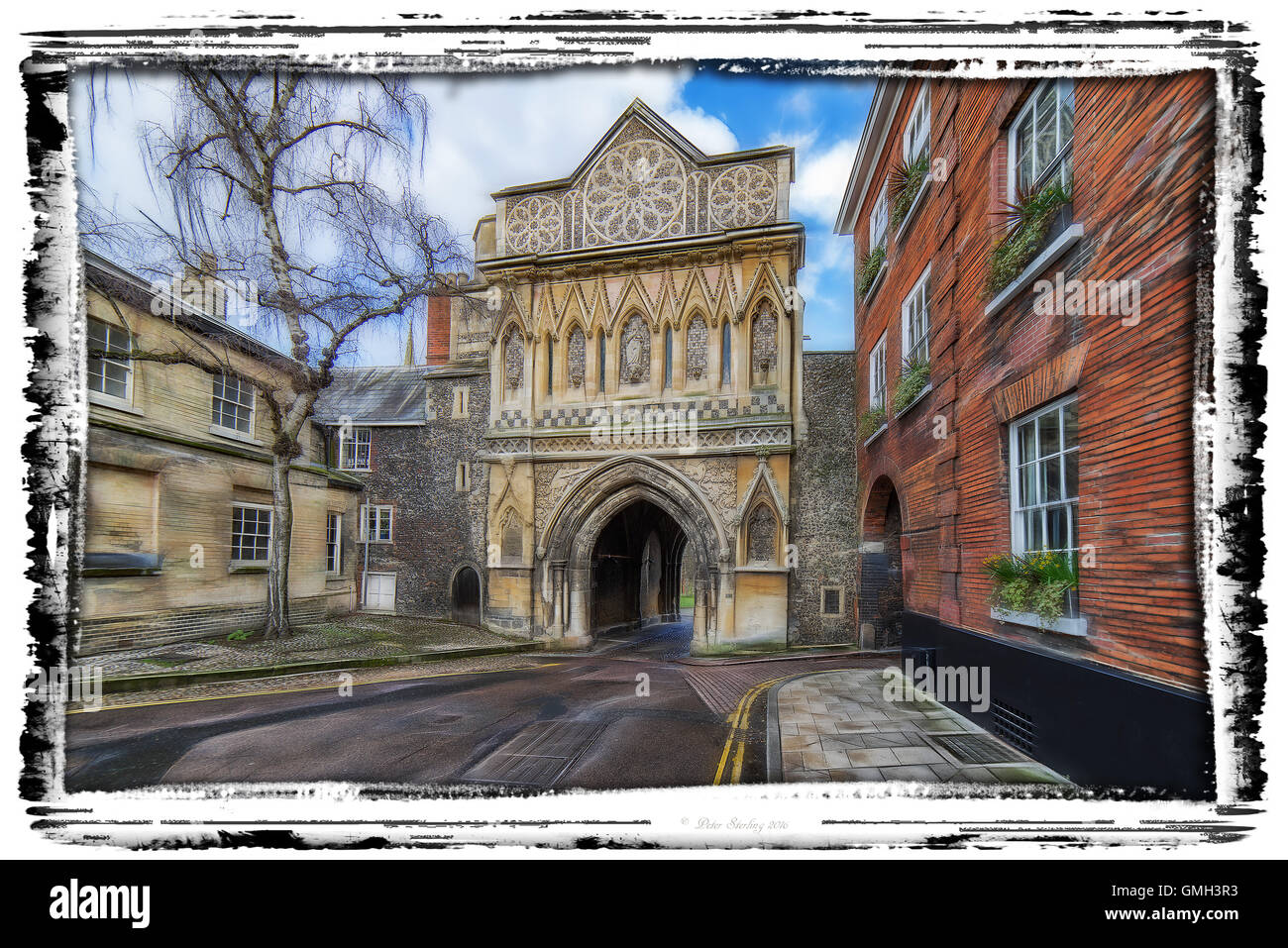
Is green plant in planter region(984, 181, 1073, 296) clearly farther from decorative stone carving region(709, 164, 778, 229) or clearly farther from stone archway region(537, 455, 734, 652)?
stone archway region(537, 455, 734, 652)

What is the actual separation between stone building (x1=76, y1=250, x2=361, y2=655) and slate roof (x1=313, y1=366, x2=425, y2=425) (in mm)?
520

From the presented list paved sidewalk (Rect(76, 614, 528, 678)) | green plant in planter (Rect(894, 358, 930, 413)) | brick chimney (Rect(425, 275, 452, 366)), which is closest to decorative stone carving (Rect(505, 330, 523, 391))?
brick chimney (Rect(425, 275, 452, 366))

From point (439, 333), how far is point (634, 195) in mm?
4592

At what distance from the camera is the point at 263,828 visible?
323 centimetres

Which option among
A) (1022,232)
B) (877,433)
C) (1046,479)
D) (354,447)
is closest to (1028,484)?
(1046,479)

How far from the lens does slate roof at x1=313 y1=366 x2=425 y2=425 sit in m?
6.71

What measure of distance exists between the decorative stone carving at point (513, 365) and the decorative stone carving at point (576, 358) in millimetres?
955

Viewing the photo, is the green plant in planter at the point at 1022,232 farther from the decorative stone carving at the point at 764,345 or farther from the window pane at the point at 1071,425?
the decorative stone carving at the point at 764,345

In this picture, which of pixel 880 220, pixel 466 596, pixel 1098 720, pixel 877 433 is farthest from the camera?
pixel 880 220

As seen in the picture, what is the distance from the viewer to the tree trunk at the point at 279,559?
645 centimetres

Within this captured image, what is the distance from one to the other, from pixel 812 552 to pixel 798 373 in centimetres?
355

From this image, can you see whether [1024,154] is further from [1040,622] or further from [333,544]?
[333,544]

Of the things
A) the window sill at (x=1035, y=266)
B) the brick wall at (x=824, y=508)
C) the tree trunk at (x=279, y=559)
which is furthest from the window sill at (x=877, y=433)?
the tree trunk at (x=279, y=559)

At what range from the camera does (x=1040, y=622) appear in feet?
13.2
